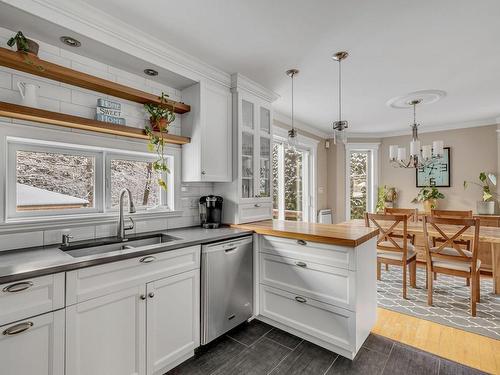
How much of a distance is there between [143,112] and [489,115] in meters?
5.43

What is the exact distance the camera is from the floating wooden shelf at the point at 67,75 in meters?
1.57

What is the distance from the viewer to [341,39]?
2.13 meters

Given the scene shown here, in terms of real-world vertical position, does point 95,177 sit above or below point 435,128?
below

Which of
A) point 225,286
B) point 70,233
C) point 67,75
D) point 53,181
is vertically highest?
point 67,75

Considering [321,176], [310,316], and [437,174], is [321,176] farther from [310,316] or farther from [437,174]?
[310,316]

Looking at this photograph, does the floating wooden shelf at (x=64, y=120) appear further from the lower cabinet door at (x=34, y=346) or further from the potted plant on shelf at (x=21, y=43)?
the lower cabinet door at (x=34, y=346)

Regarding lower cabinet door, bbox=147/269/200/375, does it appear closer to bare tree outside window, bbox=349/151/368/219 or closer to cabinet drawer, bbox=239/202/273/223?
cabinet drawer, bbox=239/202/273/223

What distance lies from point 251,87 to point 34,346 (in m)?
2.70

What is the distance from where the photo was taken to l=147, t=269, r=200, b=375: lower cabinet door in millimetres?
1730

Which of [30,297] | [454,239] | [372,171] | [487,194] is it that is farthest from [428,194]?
[30,297]

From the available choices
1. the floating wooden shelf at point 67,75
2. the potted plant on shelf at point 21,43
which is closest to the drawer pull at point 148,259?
the floating wooden shelf at point 67,75

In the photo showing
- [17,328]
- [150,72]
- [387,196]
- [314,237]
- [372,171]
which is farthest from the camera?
[372,171]

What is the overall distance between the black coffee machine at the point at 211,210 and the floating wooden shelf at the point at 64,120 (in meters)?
0.86

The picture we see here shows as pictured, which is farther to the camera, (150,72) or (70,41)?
(150,72)
